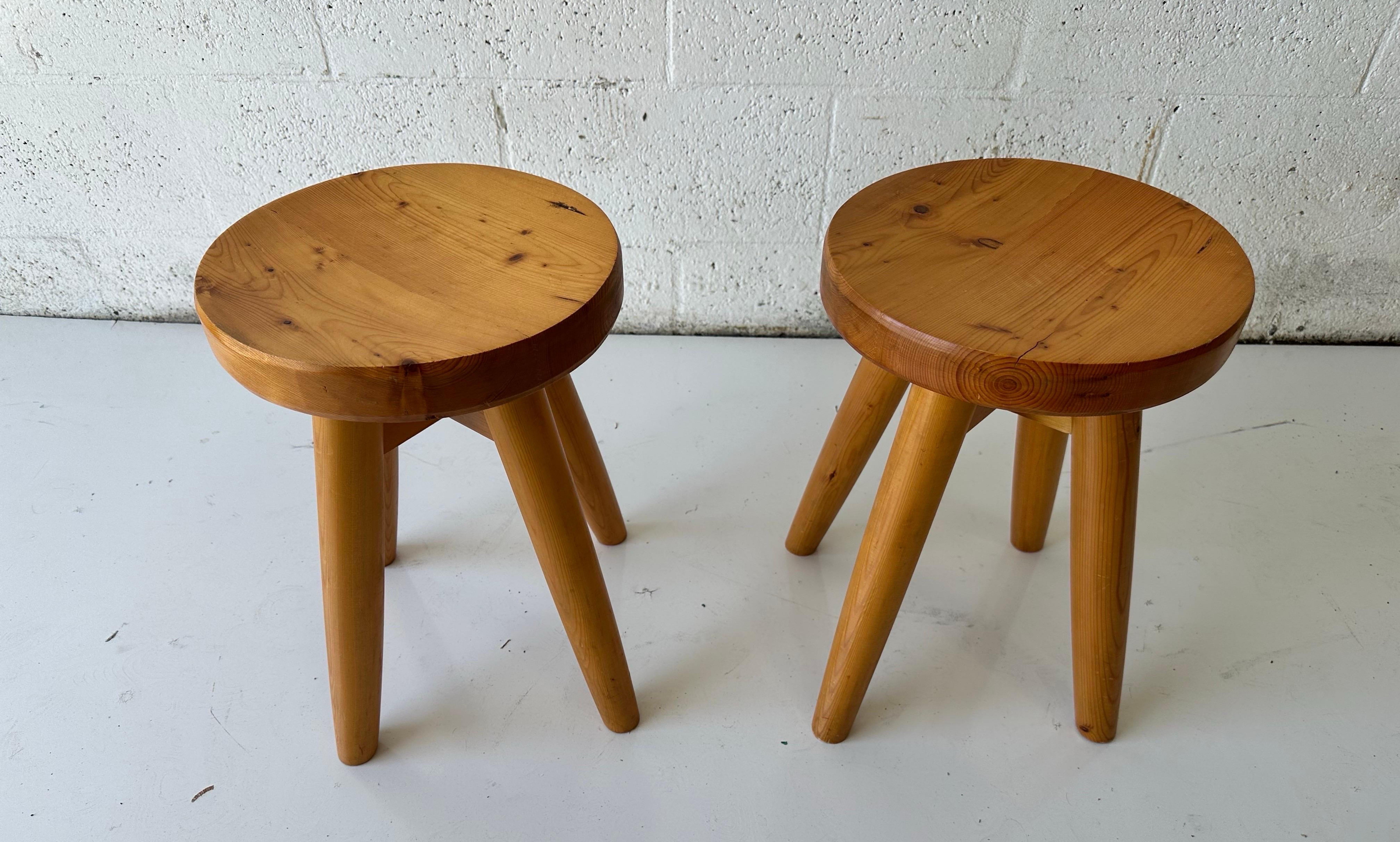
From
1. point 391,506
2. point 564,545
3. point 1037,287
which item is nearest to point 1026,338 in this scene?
point 1037,287

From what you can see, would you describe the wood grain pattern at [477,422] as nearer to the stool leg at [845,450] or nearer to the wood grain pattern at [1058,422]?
the stool leg at [845,450]

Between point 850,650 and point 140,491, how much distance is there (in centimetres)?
113

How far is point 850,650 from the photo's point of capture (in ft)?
3.43

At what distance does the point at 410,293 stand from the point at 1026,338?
0.55 meters

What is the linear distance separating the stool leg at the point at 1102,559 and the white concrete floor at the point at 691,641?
0.23 ft

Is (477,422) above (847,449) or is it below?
above

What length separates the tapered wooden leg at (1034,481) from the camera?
1.25 m

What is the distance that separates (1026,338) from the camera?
791 millimetres

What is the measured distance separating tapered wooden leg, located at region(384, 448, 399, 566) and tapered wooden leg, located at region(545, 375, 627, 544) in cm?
21

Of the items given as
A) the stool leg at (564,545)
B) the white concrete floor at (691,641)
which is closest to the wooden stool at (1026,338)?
the white concrete floor at (691,641)

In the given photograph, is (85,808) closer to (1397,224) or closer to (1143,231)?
(1143,231)

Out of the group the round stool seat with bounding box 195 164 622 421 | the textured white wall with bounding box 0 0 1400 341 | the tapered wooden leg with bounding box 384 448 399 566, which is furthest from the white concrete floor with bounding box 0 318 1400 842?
the round stool seat with bounding box 195 164 622 421

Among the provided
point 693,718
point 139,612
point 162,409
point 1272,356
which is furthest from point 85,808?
point 1272,356

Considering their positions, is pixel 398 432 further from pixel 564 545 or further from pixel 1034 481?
pixel 1034 481
